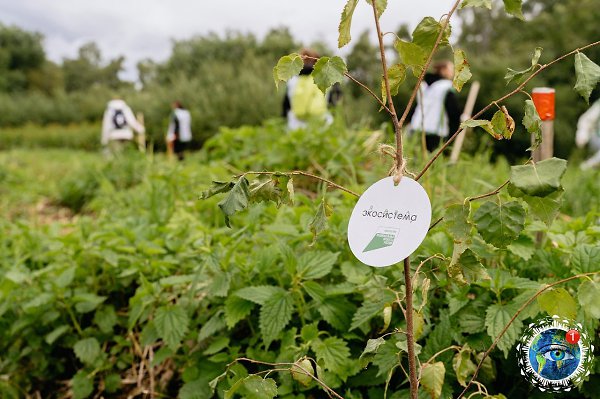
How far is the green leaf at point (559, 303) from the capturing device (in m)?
0.85

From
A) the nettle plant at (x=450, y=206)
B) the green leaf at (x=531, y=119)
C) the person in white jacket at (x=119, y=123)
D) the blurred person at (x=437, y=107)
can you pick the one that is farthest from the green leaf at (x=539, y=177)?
the person in white jacket at (x=119, y=123)

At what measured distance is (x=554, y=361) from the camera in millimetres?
979

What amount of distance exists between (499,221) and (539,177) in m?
0.12

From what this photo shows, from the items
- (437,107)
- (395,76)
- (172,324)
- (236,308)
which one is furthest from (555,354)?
(437,107)

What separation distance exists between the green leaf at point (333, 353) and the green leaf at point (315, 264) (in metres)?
0.18

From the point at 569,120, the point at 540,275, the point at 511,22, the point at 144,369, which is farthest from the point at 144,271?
the point at 511,22

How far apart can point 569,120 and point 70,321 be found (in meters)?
12.2

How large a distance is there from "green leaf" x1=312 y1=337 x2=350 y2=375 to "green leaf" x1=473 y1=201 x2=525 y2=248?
24.8 inches

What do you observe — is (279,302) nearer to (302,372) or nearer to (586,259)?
(302,372)

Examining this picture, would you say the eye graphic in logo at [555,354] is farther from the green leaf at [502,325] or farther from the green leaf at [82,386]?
the green leaf at [82,386]

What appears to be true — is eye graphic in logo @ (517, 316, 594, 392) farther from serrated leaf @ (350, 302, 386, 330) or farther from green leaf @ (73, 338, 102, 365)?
green leaf @ (73, 338, 102, 365)

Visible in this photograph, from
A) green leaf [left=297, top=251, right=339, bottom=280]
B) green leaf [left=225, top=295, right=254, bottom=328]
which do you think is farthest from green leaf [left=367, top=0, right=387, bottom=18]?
green leaf [left=225, top=295, right=254, bottom=328]

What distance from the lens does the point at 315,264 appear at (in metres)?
1.50

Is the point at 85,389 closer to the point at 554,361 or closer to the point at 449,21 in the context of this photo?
the point at 554,361
